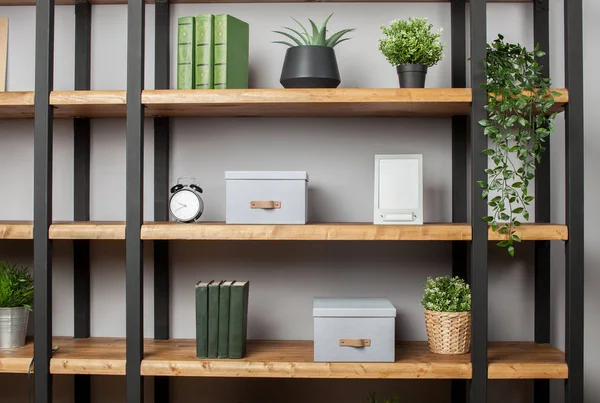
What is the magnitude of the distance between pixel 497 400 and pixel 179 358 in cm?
123

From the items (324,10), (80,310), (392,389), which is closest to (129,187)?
(80,310)

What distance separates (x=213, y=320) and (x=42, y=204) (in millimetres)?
677

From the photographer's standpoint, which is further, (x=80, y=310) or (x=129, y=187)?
(x=80, y=310)

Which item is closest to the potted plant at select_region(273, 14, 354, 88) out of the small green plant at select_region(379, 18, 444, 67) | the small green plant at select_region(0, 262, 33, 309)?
the small green plant at select_region(379, 18, 444, 67)

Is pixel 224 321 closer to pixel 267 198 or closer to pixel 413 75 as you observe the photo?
pixel 267 198

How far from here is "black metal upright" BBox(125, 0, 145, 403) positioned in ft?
6.28

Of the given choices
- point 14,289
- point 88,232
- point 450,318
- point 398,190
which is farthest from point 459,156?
point 14,289

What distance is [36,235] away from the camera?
76.7 inches

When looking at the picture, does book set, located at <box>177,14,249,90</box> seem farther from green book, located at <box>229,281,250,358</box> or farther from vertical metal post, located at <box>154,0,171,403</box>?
green book, located at <box>229,281,250,358</box>

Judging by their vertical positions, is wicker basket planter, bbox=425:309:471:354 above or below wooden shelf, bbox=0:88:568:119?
below

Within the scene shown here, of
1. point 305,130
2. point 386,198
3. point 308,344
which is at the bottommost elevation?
point 308,344

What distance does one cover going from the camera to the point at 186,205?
6.82 feet

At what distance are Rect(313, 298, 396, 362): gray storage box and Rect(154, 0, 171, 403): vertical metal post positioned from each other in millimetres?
678

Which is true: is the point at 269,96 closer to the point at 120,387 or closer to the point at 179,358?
the point at 179,358
